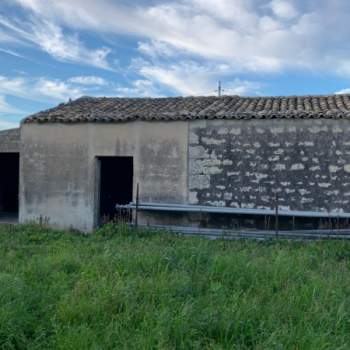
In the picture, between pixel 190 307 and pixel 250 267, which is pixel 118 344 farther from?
pixel 250 267

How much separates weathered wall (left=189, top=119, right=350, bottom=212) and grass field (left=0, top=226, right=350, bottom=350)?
341 cm

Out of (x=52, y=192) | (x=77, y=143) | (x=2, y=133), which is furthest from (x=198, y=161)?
(x=2, y=133)

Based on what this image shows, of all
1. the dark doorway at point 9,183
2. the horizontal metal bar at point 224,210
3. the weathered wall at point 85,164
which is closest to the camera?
the horizontal metal bar at point 224,210

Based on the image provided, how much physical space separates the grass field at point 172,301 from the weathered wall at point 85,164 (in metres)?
4.44

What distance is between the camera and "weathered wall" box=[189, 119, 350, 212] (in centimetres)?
1028

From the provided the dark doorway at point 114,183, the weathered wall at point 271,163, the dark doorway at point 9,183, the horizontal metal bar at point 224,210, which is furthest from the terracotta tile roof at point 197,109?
the dark doorway at point 9,183

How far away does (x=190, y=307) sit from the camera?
4.42 meters

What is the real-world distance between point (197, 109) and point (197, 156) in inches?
55.4

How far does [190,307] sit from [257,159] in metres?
6.71

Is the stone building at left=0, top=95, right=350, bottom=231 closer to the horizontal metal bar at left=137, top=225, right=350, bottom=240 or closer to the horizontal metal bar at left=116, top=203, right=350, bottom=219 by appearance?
the horizontal metal bar at left=116, top=203, right=350, bottom=219

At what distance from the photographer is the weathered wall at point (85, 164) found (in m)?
11.2

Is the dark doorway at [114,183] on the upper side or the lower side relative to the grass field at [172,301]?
upper

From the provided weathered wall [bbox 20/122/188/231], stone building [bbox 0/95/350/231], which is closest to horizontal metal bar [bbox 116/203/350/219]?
stone building [bbox 0/95/350/231]

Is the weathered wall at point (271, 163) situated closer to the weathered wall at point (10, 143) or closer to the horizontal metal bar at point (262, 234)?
the horizontal metal bar at point (262, 234)
